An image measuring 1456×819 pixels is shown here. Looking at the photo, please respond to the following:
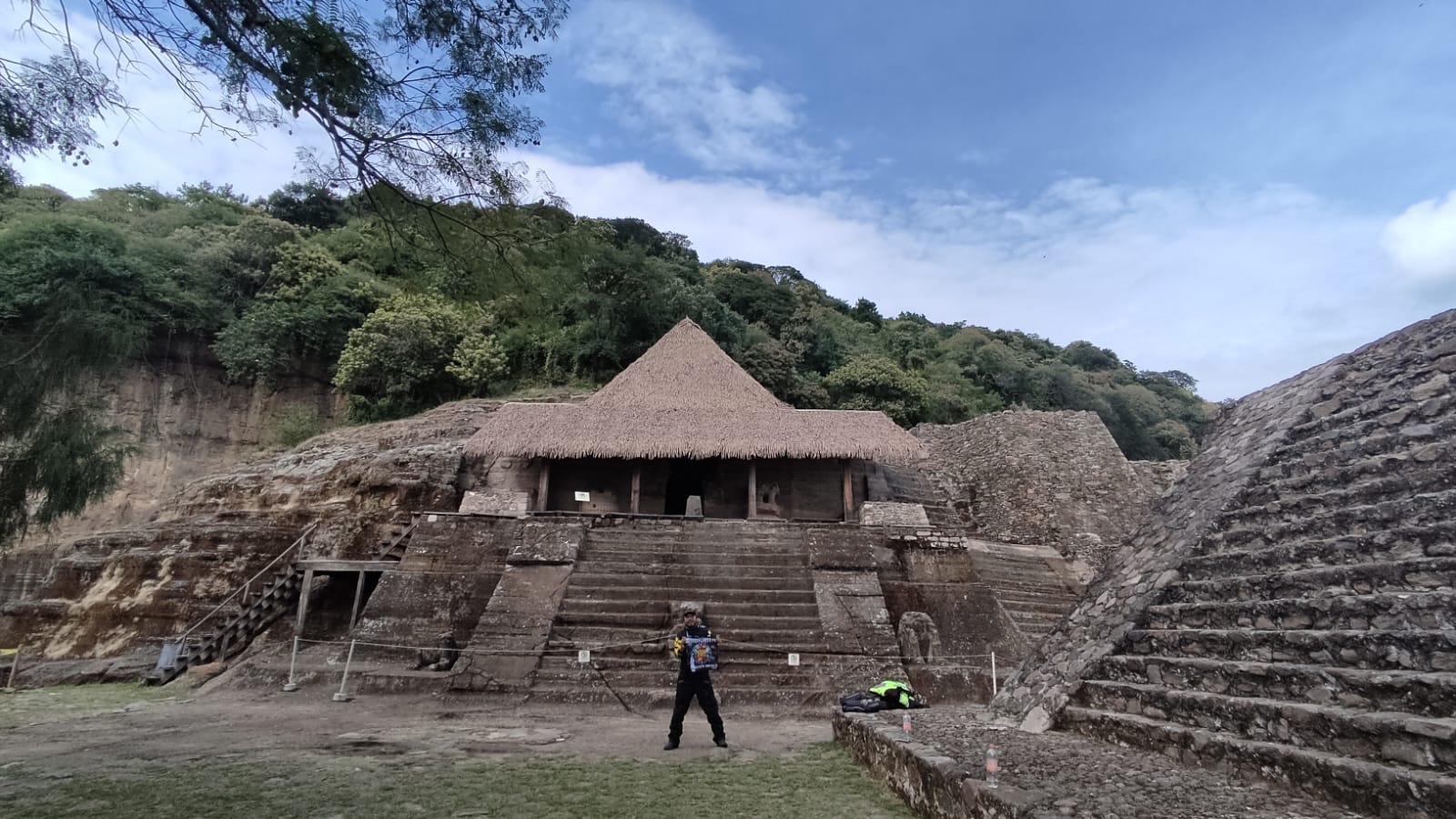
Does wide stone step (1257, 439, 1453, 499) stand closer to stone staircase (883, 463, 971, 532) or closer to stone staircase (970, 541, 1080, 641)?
stone staircase (970, 541, 1080, 641)

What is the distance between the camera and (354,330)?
2028cm

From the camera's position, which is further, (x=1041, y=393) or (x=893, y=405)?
(x=1041, y=393)

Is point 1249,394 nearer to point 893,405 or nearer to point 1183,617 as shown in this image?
point 1183,617

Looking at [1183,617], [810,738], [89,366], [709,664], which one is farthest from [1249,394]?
[89,366]

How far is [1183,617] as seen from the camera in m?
4.11

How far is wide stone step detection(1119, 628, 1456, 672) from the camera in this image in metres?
2.71

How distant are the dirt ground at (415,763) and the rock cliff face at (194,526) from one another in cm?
457

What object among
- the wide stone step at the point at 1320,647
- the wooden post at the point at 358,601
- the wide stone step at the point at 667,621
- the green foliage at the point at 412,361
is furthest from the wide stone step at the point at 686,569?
the green foliage at the point at 412,361

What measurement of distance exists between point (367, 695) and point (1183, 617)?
814 centimetres

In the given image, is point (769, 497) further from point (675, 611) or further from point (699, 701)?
point (699, 701)

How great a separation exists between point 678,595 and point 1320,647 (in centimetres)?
722

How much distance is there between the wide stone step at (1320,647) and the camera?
271 cm

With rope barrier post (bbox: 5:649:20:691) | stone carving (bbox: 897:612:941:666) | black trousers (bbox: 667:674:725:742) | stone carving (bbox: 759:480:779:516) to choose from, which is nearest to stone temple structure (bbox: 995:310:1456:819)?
black trousers (bbox: 667:674:725:742)

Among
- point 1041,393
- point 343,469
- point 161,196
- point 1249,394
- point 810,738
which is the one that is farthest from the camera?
point 1041,393
